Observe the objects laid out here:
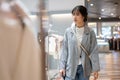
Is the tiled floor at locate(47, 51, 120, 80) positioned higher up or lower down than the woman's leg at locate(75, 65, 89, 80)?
lower down

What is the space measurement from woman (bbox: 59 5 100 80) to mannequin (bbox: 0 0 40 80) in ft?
8.54

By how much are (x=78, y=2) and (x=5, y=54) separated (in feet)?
22.7

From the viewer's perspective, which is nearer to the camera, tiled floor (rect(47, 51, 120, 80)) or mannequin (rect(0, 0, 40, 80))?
mannequin (rect(0, 0, 40, 80))

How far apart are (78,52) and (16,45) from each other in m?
2.72

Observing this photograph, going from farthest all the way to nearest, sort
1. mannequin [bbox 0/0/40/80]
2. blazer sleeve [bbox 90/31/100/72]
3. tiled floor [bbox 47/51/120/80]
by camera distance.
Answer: tiled floor [bbox 47/51/120/80]
blazer sleeve [bbox 90/31/100/72]
mannequin [bbox 0/0/40/80]

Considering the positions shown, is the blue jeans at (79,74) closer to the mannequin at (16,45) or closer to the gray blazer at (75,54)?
the gray blazer at (75,54)

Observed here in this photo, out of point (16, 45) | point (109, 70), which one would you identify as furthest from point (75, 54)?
point (109, 70)

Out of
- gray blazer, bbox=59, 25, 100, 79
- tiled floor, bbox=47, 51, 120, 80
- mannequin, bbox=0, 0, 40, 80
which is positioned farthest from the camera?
tiled floor, bbox=47, 51, 120, 80

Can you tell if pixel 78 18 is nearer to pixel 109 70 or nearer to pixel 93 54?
pixel 93 54

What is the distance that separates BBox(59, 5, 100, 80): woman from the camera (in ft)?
11.7

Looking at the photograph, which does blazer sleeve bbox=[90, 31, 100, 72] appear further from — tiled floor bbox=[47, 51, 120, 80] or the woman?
tiled floor bbox=[47, 51, 120, 80]

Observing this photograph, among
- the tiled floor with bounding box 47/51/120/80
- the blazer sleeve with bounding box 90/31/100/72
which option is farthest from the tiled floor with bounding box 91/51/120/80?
the blazer sleeve with bounding box 90/31/100/72

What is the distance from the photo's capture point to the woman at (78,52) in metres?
3.57

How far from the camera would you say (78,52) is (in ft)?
11.9
